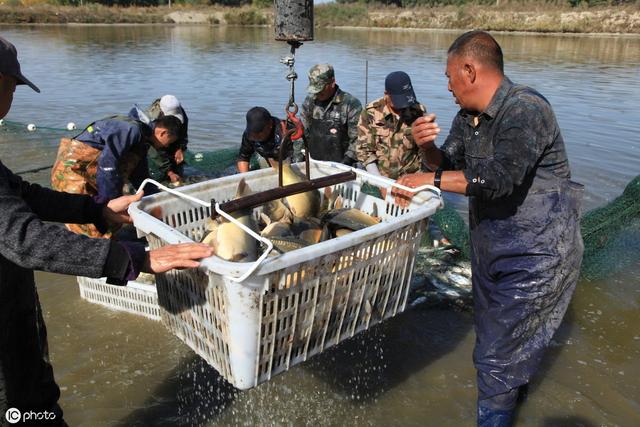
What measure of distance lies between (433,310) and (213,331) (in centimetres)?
279

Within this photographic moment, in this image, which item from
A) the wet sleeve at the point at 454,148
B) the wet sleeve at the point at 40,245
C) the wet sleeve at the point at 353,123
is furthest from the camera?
the wet sleeve at the point at 353,123

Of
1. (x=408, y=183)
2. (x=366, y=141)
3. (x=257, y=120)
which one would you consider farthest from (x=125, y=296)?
(x=366, y=141)

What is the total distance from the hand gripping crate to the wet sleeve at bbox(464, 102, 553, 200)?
318 mm

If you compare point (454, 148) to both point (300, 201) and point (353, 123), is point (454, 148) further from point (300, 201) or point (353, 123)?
point (353, 123)

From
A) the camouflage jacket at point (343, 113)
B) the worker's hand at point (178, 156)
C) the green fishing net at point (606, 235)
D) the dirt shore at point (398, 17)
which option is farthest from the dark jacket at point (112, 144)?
the dirt shore at point (398, 17)

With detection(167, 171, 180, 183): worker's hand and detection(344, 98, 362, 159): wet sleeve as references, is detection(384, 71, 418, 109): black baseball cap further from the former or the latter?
detection(167, 171, 180, 183): worker's hand

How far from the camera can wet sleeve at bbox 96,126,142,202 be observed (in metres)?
4.02

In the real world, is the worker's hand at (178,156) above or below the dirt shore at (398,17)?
below

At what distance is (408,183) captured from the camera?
9.20 ft

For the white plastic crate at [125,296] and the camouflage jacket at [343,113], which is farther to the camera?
the camouflage jacket at [343,113]

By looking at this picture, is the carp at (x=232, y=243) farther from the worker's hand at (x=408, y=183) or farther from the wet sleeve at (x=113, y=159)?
the wet sleeve at (x=113, y=159)

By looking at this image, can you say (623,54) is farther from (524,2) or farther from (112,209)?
(524,2)

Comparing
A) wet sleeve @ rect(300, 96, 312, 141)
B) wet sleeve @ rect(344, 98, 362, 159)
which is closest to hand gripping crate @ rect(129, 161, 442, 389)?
wet sleeve @ rect(344, 98, 362, 159)

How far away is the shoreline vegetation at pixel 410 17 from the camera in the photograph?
4103 centimetres
